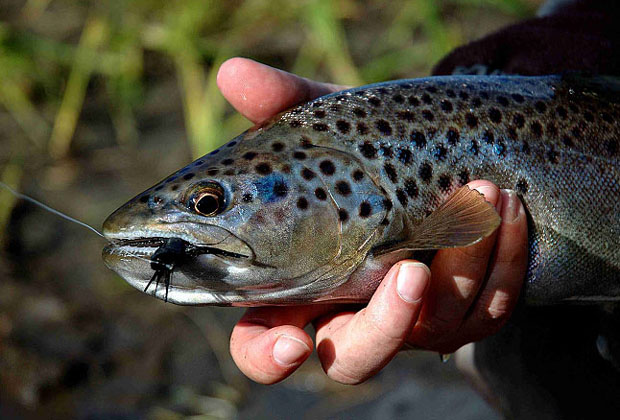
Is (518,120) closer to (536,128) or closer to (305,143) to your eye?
(536,128)

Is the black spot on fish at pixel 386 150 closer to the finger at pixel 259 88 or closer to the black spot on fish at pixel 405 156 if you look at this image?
the black spot on fish at pixel 405 156

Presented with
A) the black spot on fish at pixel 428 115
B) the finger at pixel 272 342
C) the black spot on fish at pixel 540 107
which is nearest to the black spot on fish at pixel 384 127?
the black spot on fish at pixel 428 115

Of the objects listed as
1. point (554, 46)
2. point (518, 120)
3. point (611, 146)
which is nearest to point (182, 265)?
point (518, 120)

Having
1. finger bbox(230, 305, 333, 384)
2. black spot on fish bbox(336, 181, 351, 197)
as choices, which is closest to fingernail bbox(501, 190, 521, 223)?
black spot on fish bbox(336, 181, 351, 197)

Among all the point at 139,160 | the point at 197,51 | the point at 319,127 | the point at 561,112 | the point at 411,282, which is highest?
the point at 561,112

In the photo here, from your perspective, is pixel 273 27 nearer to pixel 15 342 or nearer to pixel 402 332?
pixel 15 342
